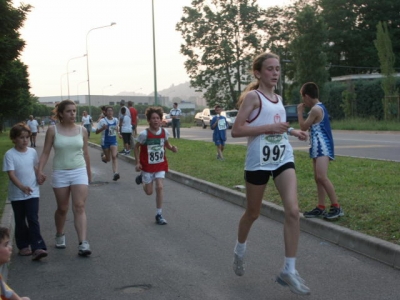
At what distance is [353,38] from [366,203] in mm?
53794

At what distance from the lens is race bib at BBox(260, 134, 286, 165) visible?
5.12 m

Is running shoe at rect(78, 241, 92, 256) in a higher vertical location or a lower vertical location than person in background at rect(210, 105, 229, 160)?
lower

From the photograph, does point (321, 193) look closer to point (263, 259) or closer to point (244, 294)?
point (263, 259)

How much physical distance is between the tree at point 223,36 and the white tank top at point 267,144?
5423 centimetres

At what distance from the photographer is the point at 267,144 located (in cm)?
511

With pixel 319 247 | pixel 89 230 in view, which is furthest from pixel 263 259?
pixel 89 230

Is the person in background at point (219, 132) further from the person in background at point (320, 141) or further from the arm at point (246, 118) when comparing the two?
the arm at point (246, 118)

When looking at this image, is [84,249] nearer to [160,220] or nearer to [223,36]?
[160,220]

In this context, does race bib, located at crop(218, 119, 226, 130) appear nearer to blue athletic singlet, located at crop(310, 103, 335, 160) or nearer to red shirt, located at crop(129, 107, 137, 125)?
red shirt, located at crop(129, 107, 137, 125)

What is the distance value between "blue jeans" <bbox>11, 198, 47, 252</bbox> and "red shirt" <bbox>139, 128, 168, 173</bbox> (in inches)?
86.6

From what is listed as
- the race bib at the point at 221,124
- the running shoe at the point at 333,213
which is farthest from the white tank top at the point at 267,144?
the race bib at the point at 221,124

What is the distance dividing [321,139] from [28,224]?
146 inches

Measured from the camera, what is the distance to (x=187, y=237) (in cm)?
748

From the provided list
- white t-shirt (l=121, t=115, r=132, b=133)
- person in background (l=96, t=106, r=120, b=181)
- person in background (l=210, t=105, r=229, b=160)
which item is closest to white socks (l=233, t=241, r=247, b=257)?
person in background (l=96, t=106, r=120, b=181)
